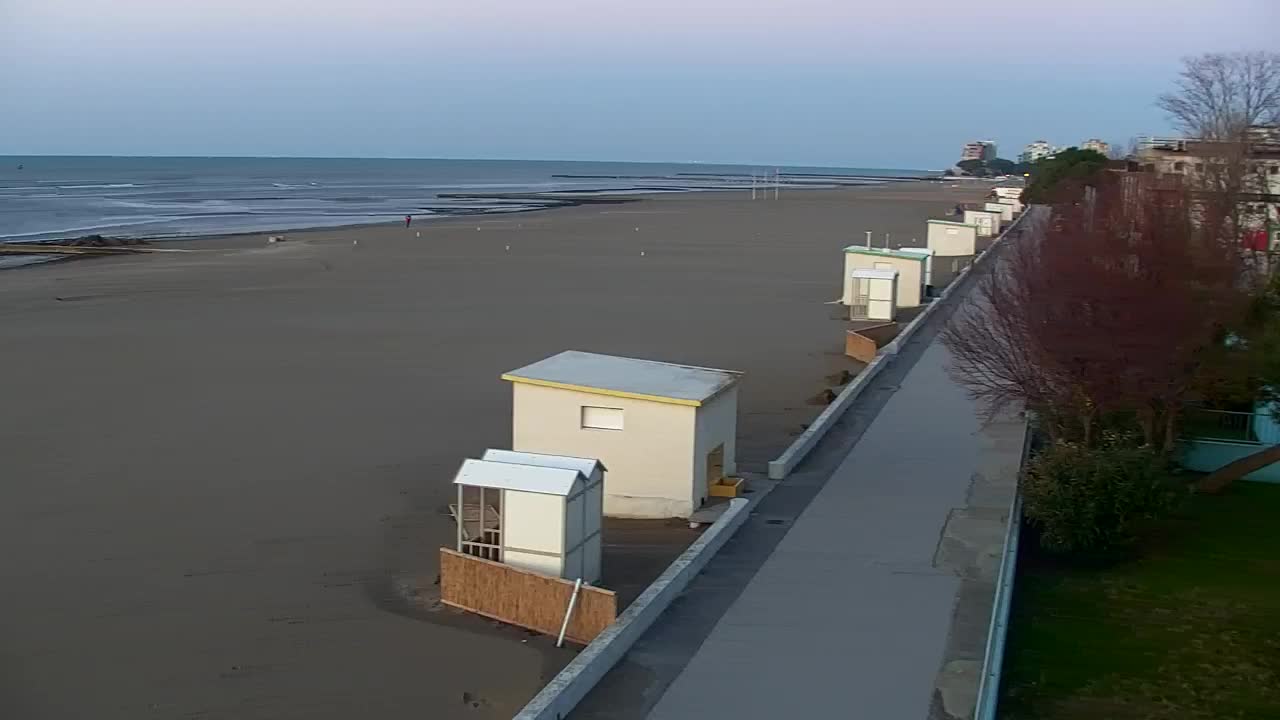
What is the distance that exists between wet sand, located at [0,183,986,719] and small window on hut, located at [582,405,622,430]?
4.23 feet

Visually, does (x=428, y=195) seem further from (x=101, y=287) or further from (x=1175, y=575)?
(x=1175, y=575)

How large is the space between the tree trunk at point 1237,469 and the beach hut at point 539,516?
892 centimetres

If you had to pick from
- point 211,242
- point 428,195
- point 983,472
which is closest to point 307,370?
point 983,472

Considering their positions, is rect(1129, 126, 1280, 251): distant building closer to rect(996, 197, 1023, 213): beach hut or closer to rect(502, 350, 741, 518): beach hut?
rect(502, 350, 741, 518): beach hut

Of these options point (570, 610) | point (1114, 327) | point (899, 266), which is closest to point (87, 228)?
point (899, 266)

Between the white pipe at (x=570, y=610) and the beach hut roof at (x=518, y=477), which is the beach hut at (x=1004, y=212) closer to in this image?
the beach hut roof at (x=518, y=477)

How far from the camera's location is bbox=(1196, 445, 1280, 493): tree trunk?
1650 centimetres

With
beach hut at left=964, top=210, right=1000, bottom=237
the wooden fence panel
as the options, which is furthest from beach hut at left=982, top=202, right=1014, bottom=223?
the wooden fence panel

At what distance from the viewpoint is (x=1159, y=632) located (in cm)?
1175

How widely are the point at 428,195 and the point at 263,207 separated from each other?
28827 mm

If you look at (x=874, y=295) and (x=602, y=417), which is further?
(x=874, y=295)

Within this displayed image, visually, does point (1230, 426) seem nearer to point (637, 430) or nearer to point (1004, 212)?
point (637, 430)

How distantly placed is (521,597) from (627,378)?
3.96 m

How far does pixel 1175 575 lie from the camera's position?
13.4 meters
